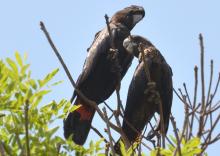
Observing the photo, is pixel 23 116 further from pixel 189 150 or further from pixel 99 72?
pixel 99 72

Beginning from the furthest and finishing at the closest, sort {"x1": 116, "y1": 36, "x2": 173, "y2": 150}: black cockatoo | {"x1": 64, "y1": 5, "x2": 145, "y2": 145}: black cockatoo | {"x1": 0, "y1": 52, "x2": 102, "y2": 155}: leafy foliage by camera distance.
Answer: {"x1": 64, "y1": 5, "x2": 145, "y2": 145}: black cockatoo < {"x1": 116, "y1": 36, "x2": 173, "y2": 150}: black cockatoo < {"x1": 0, "y1": 52, "x2": 102, "y2": 155}: leafy foliage

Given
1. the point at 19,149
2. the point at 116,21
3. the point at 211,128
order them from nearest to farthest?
the point at 19,149 < the point at 211,128 < the point at 116,21

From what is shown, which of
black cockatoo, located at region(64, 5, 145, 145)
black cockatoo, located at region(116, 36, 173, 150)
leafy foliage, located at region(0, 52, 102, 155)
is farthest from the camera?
black cockatoo, located at region(64, 5, 145, 145)

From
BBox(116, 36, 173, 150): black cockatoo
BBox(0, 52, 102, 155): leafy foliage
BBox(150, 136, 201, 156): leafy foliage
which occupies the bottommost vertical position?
BBox(116, 36, 173, 150): black cockatoo

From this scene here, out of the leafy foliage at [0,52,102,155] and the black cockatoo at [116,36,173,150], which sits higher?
the leafy foliage at [0,52,102,155]

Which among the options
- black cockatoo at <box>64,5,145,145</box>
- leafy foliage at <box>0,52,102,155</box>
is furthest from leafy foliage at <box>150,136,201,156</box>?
black cockatoo at <box>64,5,145,145</box>

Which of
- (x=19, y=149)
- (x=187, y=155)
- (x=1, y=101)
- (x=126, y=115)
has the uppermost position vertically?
(x=1, y=101)

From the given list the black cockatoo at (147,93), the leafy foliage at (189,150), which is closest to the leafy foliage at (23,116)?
the leafy foliage at (189,150)

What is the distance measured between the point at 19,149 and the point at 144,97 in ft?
8.80

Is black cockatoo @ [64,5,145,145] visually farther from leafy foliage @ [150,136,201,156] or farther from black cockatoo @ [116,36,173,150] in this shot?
leafy foliage @ [150,136,201,156]

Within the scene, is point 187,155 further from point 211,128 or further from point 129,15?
point 129,15

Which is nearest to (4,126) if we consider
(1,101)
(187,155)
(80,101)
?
(1,101)

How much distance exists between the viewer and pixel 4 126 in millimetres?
2631

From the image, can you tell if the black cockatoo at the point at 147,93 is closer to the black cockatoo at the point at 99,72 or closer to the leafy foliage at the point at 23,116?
the black cockatoo at the point at 99,72
